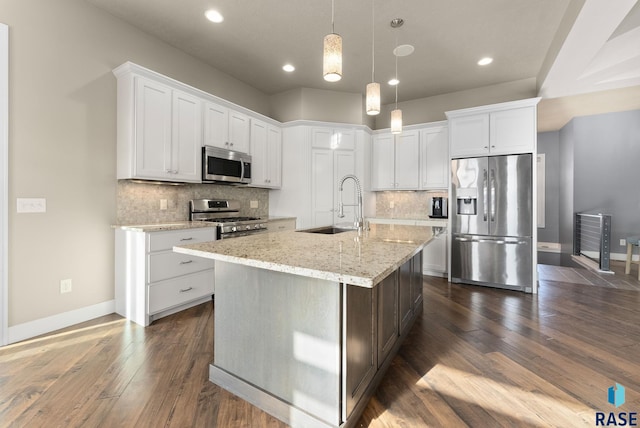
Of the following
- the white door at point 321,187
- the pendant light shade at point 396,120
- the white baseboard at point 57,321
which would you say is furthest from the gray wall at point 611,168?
the white baseboard at point 57,321

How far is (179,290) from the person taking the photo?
2967 millimetres

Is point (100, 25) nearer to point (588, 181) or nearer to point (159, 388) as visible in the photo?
point (159, 388)

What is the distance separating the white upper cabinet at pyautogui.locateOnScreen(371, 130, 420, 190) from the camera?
193 inches

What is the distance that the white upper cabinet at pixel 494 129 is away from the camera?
3807mm

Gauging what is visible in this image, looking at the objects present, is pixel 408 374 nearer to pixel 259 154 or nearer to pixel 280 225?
pixel 280 225

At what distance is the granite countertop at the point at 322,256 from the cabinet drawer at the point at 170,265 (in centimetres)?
136

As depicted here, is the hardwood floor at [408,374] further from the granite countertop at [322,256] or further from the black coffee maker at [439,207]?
the black coffee maker at [439,207]

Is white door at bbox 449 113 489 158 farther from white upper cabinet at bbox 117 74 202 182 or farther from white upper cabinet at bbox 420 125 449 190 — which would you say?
white upper cabinet at bbox 117 74 202 182

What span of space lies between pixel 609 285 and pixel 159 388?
541cm

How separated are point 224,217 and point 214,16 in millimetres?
2344

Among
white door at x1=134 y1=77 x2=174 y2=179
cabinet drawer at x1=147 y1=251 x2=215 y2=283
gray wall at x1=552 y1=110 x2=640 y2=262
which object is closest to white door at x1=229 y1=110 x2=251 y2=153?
white door at x1=134 y1=77 x2=174 y2=179

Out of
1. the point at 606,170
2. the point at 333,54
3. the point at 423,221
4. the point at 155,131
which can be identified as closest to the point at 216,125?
the point at 155,131

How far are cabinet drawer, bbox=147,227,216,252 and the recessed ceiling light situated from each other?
2.19 metres

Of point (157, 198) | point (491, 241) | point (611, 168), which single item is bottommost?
point (491, 241)
